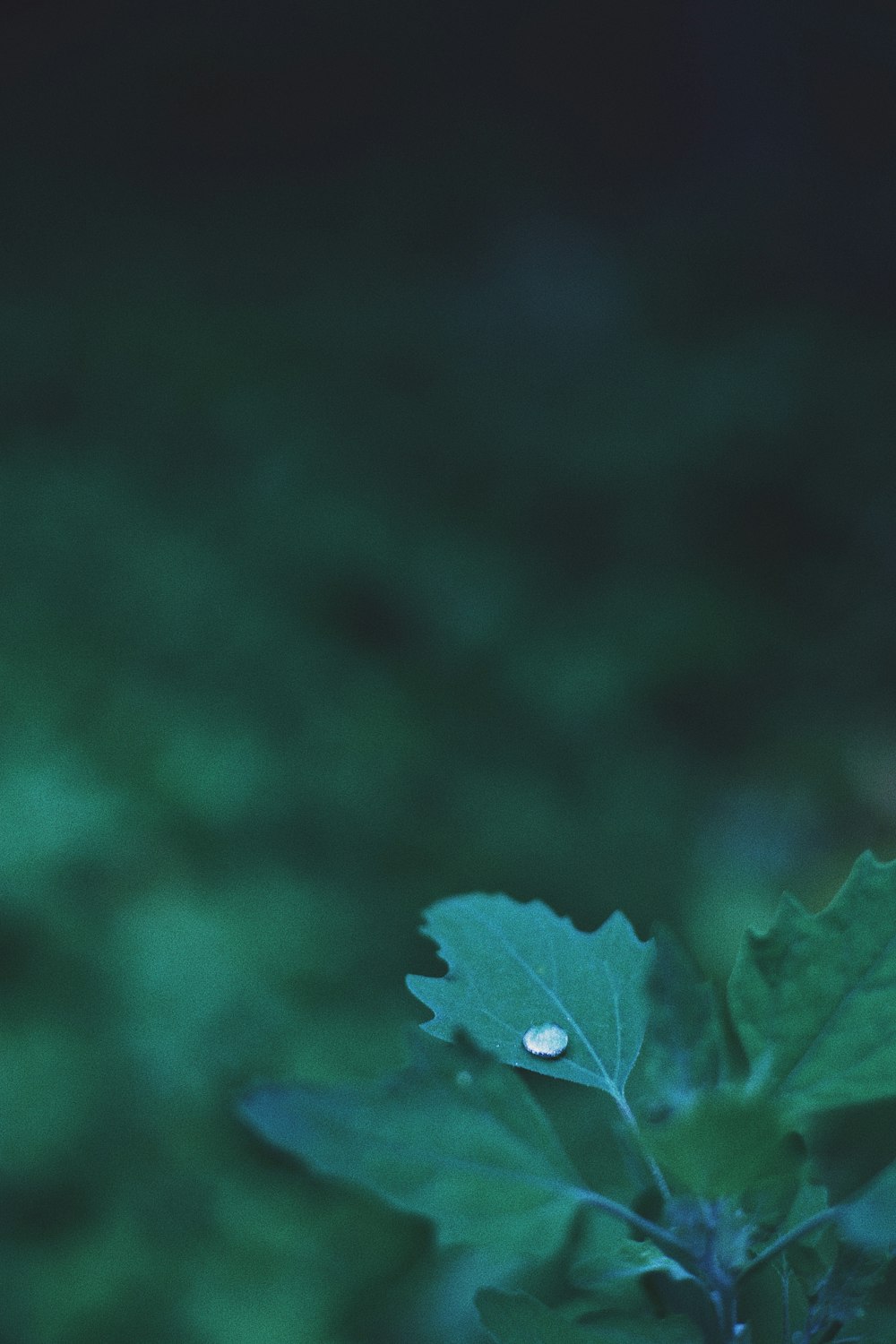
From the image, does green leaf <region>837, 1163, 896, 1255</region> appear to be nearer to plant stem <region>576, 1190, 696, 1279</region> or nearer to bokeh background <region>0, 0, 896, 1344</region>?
plant stem <region>576, 1190, 696, 1279</region>

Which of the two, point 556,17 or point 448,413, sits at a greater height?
point 556,17

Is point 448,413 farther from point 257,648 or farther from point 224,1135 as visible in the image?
point 224,1135

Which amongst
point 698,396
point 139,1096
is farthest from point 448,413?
point 139,1096

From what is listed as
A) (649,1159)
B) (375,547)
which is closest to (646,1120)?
(649,1159)

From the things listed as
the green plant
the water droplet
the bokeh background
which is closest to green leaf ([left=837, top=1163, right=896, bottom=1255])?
the green plant

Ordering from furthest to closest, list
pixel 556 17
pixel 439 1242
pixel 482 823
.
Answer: pixel 556 17 < pixel 482 823 < pixel 439 1242

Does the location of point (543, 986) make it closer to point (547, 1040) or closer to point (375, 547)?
point (547, 1040)

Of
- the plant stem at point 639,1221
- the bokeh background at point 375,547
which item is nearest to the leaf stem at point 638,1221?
the plant stem at point 639,1221
